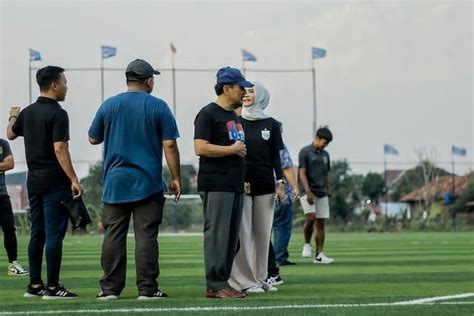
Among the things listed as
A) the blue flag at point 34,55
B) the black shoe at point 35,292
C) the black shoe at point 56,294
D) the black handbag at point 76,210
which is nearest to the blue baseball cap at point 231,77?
the black handbag at point 76,210

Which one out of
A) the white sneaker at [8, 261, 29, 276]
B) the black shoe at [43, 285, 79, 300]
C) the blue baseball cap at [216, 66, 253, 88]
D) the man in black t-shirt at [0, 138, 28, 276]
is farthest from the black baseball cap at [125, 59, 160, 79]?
the white sneaker at [8, 261, 29, 276]

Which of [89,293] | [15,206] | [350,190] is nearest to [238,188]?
[89,293]

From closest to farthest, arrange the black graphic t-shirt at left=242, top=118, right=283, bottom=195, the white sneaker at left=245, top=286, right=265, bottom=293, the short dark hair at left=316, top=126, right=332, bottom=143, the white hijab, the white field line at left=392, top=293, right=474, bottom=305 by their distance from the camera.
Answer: the white field line at left=392, top=293, right=474, bottom=305 → the white sneaker at left=245, top=286, right=265, bottom=293 → the black graphic t-shirt at left=242, top=118, right=283, bottom=195 → the white hijab → the short dark hair at left=316, top=126, right=332, bottom=143

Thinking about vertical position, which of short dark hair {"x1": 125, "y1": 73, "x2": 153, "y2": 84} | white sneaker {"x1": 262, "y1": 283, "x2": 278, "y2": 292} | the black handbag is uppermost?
short dark hair {"x1": 125, "y1": 73, "x2": 153, "y2": 84}

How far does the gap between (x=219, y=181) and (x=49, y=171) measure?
4.53 ft

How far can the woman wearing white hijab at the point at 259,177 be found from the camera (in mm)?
10938

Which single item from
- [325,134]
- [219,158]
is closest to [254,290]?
[219,158]

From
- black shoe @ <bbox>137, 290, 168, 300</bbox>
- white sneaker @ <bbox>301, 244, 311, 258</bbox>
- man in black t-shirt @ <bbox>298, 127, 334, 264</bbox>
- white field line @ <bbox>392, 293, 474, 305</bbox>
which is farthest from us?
white sneaker @ <bbox>301, 244, 311, 258</bbox>

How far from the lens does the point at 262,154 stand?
11.1 metres

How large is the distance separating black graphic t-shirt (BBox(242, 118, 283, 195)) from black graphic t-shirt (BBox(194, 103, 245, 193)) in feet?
2.81

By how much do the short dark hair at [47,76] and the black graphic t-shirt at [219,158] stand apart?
3.94 ft

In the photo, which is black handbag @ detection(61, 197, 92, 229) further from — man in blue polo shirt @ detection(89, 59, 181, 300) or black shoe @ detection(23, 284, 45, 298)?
black shoe @ detection(23, 284, 45, 298)

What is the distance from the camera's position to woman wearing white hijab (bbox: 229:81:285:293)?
10.9 metres

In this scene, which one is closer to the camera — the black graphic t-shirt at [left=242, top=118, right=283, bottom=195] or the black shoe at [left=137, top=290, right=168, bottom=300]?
the black shoe at [left=137, top=290, right=168, bottom=300]
